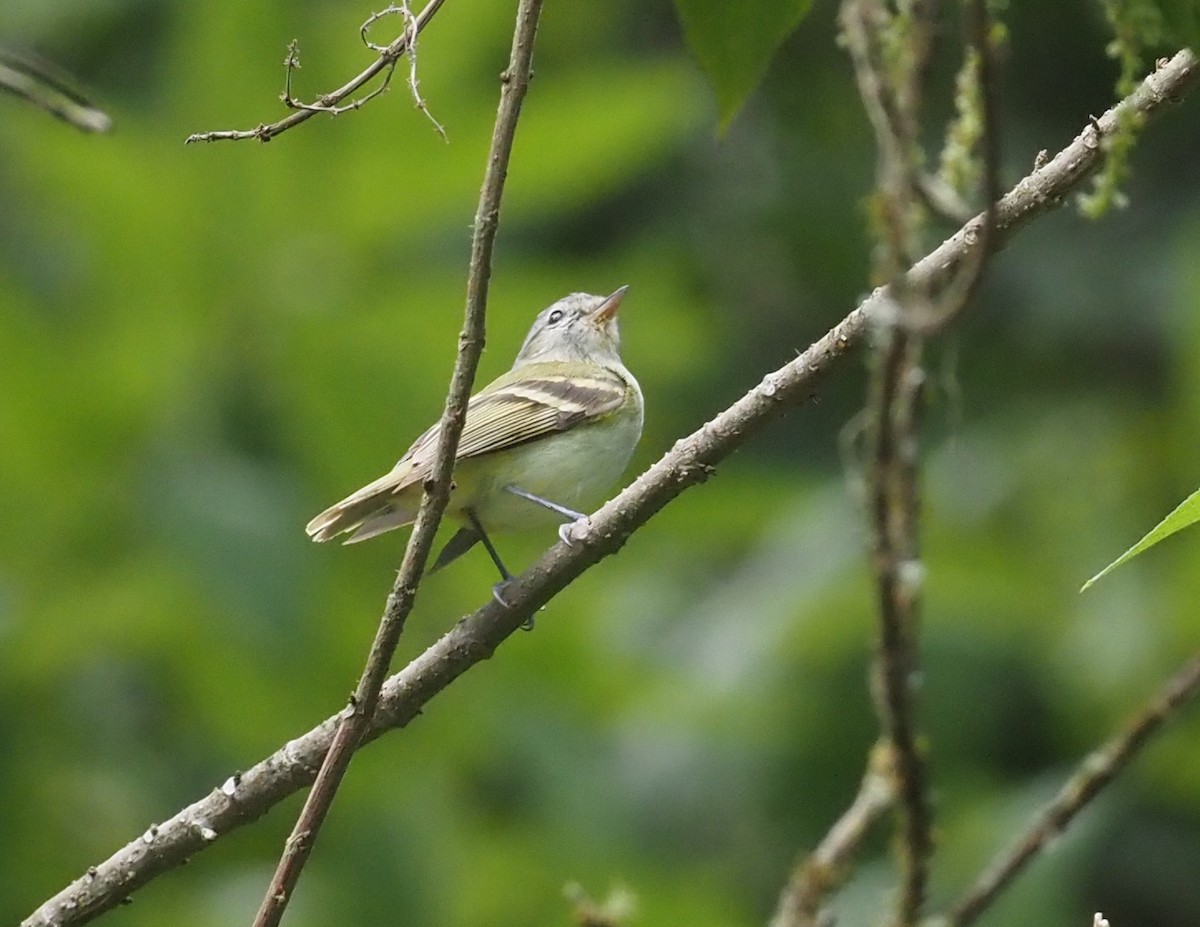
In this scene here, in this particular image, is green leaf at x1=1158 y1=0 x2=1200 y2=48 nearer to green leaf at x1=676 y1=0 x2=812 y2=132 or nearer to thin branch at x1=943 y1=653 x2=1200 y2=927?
green leaf at x1=676 y1=0 x2=812 y2=132

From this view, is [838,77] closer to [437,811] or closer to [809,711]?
[809,711]

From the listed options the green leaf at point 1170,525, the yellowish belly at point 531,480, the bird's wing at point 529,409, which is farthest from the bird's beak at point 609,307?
the green leaf at point 1170,525

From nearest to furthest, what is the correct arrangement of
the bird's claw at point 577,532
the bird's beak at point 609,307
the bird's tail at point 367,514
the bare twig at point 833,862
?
the bird's claw at point 577,532 → the bare twig at point 833,862 → the bird's tail at point 367,514 → the bird's beak at point 609,307

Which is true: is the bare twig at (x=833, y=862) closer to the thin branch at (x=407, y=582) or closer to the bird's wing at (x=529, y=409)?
the thin branch at (x=407, y=582)

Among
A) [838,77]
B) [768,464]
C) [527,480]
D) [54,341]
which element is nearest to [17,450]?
[54,341]

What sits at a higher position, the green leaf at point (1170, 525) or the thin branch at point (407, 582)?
the thin branch at point (407, 582)
